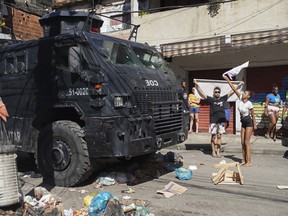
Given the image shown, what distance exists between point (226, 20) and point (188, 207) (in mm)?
8994

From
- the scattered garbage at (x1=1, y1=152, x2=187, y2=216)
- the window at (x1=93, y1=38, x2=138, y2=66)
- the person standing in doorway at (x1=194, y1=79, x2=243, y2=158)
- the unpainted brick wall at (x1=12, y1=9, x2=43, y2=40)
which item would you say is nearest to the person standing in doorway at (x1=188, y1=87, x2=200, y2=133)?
the person standing in doorway at (x1=194, y1=79, x2=243, y2=158)

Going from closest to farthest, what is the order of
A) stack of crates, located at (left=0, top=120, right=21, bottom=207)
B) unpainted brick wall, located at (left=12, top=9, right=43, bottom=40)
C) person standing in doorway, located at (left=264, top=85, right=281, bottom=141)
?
1. stack of crates, located at (left=0, top=120, right=21, bottom=207)
2. person standing in doorway, located at (left=264, top=85, right=281, bottom=141)
3. unpainted brick wall, located at (left=12, top=9, right=43, bottom=40)

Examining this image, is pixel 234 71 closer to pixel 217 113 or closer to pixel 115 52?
pixel 217 113

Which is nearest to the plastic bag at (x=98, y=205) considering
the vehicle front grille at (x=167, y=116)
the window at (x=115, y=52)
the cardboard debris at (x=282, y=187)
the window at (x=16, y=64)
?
the vehicle front grille at (x=167, y=116)

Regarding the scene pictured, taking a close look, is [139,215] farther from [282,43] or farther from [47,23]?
[282,43]

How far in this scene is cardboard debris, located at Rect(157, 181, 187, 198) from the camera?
6118mm

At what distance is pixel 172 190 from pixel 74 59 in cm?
269

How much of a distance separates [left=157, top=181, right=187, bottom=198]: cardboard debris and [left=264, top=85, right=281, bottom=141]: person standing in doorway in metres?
6.37

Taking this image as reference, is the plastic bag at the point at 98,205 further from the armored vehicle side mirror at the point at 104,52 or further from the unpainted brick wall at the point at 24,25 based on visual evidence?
the unpainted brick wall at the point at 24,25

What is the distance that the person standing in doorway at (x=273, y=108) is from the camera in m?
11.8

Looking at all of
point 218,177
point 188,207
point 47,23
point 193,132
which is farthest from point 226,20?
point 188,207

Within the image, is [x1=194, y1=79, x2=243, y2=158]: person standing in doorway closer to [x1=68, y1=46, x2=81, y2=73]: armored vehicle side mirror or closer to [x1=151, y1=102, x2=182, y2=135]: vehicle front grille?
[x1=151, y1=102, x2=182, y2=135]: vehicle front grille

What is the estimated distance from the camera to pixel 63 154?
21.4 ft

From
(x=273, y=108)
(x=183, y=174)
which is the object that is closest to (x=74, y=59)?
(x=183, y=174)
